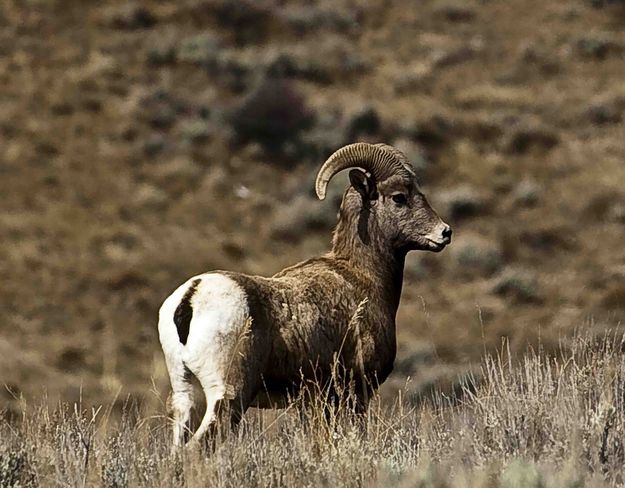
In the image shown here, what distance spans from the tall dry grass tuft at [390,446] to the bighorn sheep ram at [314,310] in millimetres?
237

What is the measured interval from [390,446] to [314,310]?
4.13ft

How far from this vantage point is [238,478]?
6207 mm

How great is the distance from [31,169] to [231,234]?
447cm

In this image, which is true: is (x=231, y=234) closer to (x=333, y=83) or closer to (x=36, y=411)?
(x=333, y=83)

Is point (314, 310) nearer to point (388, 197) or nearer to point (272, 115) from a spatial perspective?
point (388, 197)

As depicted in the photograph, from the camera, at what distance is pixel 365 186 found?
Answer: 933 centimetres

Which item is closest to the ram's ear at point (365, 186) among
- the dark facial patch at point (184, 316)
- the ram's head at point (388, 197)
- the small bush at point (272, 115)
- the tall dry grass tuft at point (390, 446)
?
the ram's head at point (388, 197)

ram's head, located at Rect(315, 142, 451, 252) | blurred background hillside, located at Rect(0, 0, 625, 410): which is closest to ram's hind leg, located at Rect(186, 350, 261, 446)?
ram's head, located at Rect(315, 142, 451, 252)

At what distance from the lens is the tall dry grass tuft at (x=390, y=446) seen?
6.05 metres

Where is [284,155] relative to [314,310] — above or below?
above

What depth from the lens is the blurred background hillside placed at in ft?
79.7

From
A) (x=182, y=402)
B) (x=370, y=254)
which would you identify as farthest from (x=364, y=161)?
(x=182, y=402)

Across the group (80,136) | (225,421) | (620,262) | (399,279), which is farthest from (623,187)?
(225,421)

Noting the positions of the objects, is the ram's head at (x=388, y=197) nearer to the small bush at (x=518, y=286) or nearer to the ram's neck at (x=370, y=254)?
the ram's neck at (x=370, y=254)
